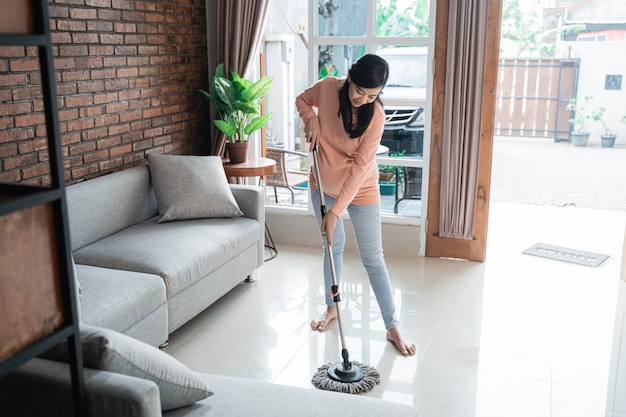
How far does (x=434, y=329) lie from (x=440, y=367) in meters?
0.42

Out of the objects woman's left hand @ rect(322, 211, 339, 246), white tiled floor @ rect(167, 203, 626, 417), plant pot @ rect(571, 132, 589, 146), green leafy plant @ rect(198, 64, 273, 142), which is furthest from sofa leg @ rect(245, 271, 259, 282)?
plant pot @ rect(571, 132, 589, 146)

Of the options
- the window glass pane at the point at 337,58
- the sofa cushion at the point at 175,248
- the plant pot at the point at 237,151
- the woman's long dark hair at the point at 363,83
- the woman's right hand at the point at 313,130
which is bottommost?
the sofa cushion at the point at 175,248

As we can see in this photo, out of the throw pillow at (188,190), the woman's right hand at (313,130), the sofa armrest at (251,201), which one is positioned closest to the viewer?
the woman's right hand at (313,130)

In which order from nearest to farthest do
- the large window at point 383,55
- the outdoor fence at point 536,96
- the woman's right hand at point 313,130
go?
the woman's right hand at point 313,130 < the large window at point 383,55 < the outdoor fence at point 536,96

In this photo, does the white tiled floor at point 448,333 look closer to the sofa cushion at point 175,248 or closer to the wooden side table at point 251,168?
the sofa cushion at point 175,248

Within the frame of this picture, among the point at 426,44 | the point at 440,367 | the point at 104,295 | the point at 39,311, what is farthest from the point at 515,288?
the point at 39,311

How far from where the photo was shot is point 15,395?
158cm

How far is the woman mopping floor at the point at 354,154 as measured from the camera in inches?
109

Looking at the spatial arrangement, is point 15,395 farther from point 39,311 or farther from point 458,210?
point 458,210

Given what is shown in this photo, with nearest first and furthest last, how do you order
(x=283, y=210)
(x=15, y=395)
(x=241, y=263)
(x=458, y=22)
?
(x=15, y=395) → (x=241, y=263) → (x=458, y=22) → (x=283, y=210)

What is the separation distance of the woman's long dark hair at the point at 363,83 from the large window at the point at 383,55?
1608mm

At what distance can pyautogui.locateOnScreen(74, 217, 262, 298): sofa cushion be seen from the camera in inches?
123

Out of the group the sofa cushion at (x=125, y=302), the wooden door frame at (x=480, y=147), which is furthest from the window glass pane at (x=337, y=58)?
the sofa cushion at (x=125, y=302)

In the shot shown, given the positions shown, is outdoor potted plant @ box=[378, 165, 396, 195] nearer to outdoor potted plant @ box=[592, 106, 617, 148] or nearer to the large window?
the large window
